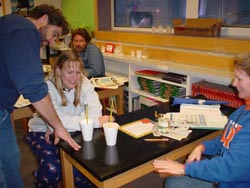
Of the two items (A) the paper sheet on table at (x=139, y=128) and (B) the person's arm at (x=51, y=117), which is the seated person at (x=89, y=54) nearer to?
(A) the paper sheet on table at (x=139, y=128)

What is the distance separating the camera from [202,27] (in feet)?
8.58

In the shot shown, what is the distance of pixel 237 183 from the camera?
3.82 ft

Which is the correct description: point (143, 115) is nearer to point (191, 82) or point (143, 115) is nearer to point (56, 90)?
point (56, 90)

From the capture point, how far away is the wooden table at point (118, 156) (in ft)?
3.74

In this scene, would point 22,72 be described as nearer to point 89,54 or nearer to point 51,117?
point 51,117

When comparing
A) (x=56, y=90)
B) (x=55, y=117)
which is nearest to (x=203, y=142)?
(x=55, y=117)

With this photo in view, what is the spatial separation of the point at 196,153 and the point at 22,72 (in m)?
0.93

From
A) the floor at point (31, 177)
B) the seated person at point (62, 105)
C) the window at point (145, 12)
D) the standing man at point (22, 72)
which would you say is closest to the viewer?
the standing man at point (22, 72)

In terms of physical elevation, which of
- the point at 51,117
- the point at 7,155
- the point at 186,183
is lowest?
the point at 186,183

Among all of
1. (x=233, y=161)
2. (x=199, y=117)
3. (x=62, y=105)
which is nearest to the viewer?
(x=233, y=161)

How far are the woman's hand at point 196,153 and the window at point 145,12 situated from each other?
207 cm

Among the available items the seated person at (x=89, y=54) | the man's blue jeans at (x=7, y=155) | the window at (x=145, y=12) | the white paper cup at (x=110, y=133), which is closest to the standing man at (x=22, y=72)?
the man's blue jeans at (x=7, y=155)

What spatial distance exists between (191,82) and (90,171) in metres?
1.63

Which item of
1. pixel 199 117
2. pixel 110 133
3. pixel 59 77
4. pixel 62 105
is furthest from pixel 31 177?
pixel 199 117
